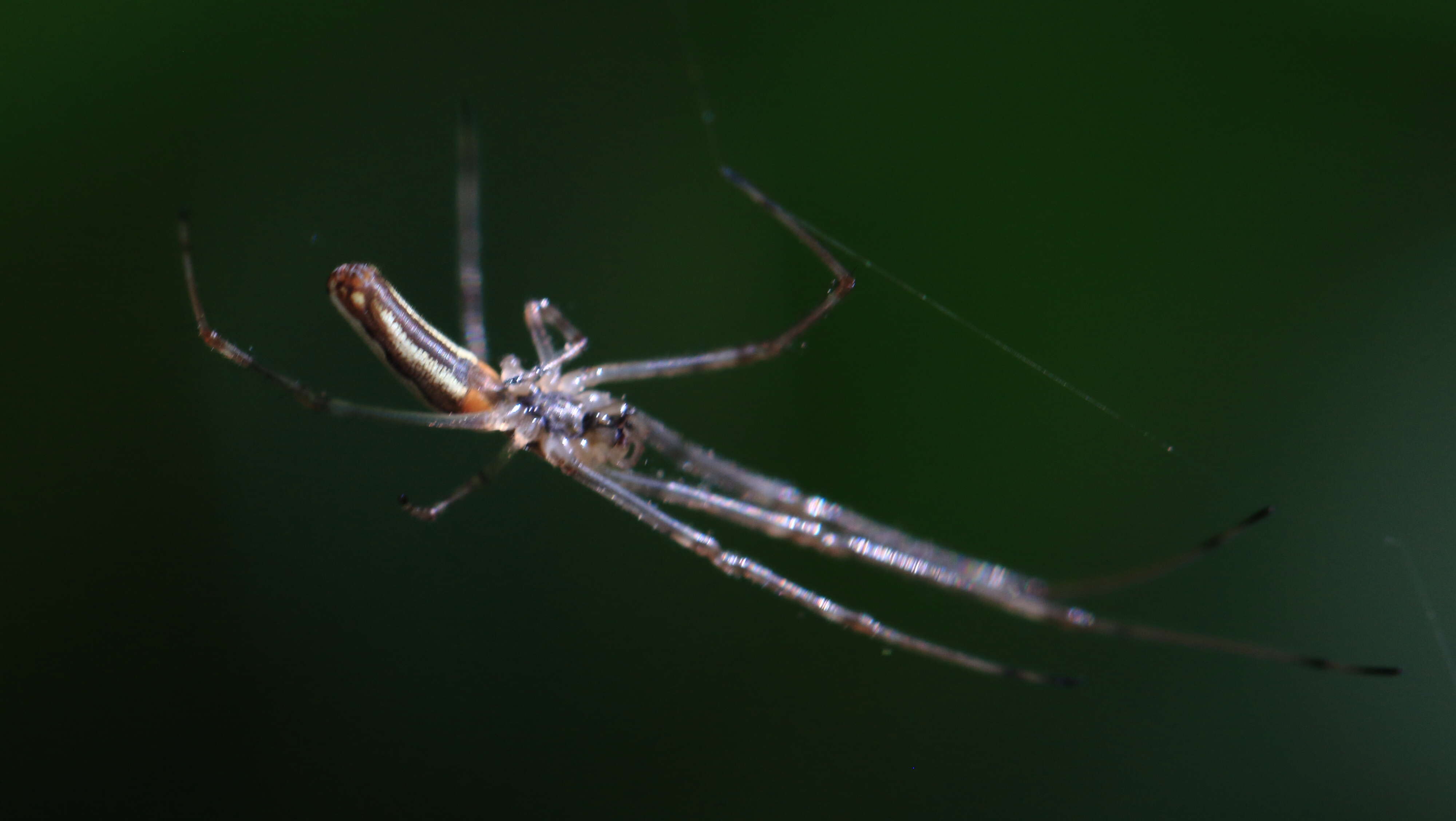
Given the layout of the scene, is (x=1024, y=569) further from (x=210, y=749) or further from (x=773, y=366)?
(x=210, y=749)

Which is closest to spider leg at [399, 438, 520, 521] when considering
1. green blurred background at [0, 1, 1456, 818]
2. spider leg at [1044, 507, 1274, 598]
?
green blurred background at [0, 1, 1456, 818]

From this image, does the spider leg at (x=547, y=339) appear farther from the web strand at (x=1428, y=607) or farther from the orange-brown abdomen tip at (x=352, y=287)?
the web strand at (x=1428, y=607)

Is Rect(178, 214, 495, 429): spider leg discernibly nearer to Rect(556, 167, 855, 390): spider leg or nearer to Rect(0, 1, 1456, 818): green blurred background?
Rect(556, 167, 855, 390): spider leg

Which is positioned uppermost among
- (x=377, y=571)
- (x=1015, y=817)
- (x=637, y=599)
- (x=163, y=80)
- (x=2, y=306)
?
(x=163, y=80)

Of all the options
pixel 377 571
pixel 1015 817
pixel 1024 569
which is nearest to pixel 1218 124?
pixel 1024 569

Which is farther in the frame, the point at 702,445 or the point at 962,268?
the point at 702,445

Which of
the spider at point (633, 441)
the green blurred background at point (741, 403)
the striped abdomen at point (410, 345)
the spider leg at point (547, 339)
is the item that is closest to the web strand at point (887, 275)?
the green blurred background at point (741, 403)
